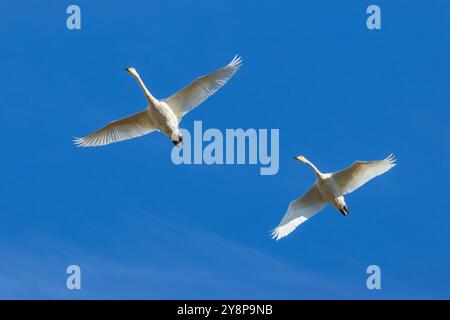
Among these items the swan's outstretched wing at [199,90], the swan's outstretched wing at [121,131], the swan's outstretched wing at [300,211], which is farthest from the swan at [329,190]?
the swan's outstretched wing at [121,131]

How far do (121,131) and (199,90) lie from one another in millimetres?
2780

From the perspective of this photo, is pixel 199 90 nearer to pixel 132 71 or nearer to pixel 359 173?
pixel 132 71

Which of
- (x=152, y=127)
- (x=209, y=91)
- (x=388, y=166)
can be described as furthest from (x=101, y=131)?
(x=388, y=166)

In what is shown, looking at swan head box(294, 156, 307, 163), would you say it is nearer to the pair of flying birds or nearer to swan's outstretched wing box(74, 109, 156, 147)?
the pair of flying birds

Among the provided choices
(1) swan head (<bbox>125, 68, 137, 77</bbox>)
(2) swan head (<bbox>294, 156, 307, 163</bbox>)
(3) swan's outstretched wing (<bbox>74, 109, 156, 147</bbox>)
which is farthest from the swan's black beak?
(1) swan head (<bbox>125, 68, 137, 77</bbox>)

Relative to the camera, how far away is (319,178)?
3066cm

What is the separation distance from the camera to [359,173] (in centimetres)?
3034

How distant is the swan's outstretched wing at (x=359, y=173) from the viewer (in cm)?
3006

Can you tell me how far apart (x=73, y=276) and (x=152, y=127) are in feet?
16.3

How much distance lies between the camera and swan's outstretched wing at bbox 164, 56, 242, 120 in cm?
3053

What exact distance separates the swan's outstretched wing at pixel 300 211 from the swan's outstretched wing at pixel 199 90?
395 cm
